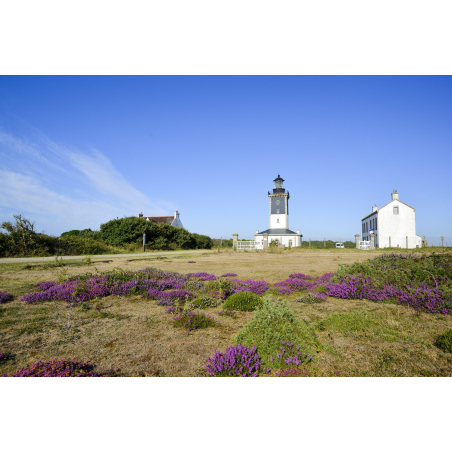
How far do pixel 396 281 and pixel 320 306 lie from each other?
2.80 metres

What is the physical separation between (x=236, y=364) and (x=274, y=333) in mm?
862

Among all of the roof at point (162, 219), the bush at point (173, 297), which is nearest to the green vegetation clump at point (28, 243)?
the bush at point (173, 297)

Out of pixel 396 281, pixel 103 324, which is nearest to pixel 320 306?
pixel 396 281

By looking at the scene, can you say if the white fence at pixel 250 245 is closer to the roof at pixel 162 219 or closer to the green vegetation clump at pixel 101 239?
the green vegetation clump at pixel 101 239

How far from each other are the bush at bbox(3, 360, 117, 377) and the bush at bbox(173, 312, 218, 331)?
1.81 metres

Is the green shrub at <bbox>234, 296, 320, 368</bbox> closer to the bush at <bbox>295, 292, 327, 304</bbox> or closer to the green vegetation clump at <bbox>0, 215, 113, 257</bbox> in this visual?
the bush at <bbox>295, 292, 327, 304</bbox>

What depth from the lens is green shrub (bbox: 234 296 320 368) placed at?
11.7ft

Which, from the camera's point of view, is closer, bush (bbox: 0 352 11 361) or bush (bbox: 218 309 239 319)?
bush (bbox: 0 352 11 361)

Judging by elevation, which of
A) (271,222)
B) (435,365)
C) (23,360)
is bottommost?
(23,360)

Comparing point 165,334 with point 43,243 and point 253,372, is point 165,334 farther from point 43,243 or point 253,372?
point 43,243

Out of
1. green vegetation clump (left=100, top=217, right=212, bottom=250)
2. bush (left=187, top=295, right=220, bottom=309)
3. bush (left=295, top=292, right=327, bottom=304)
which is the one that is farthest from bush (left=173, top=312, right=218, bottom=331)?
green vegetation clump (left=100, top=217, right=212, bottom=250)

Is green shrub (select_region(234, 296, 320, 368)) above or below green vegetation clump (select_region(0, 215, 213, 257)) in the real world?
below

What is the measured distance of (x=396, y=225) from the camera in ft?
150

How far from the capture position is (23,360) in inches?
134
